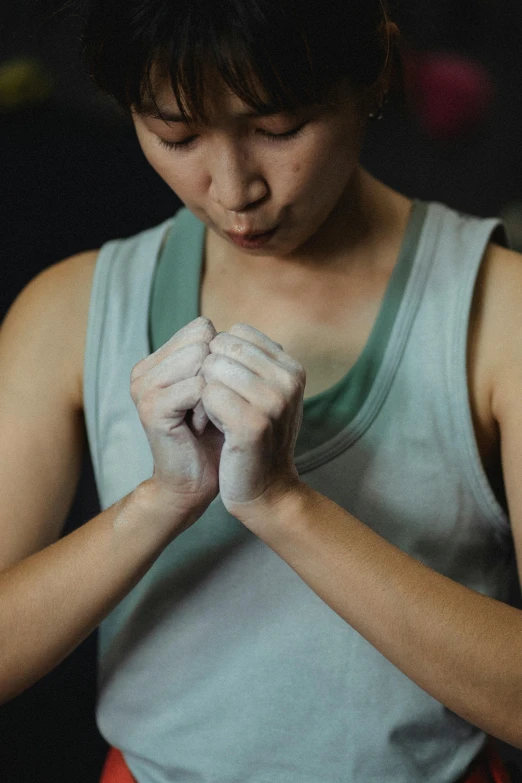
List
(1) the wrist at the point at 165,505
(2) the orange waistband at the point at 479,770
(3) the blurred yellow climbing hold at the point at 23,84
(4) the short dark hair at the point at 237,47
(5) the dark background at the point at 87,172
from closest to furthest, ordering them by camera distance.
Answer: (4) the short dark hair at the point at 237,47, (1) the wrist at the point at 165,505, (2) the orange waistband at the point at 479,770, (5) the dark background at the point at 87,172, (3) the blurred yellow climbing hold at the point at 23,84

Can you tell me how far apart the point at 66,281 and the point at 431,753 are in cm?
54

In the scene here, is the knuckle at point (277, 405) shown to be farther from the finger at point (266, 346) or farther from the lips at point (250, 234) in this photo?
the lips at point (250, 234)

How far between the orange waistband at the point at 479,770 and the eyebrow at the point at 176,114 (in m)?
0.56

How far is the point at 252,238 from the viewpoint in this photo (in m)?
0.70

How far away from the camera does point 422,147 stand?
5.95ft

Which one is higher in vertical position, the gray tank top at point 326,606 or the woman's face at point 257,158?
the woman's face at point 257,158

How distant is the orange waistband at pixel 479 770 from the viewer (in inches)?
31.0

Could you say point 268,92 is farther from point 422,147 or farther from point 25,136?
point 422,147

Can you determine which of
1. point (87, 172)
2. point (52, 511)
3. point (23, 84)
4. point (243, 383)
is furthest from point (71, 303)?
point (23, 84)

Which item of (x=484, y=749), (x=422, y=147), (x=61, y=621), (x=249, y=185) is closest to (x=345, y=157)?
(x=249, y=185)

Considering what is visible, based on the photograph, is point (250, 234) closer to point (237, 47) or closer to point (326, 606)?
point (237, 47)

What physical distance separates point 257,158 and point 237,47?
0.09 metres

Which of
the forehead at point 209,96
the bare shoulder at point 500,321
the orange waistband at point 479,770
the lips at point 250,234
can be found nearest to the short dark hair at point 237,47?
the forehead at point 209,96

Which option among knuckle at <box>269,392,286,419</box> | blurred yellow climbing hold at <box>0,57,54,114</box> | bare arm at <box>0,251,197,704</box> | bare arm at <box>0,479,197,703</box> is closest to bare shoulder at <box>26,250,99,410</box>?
bare arm at <box>0,251,197,704</box>
